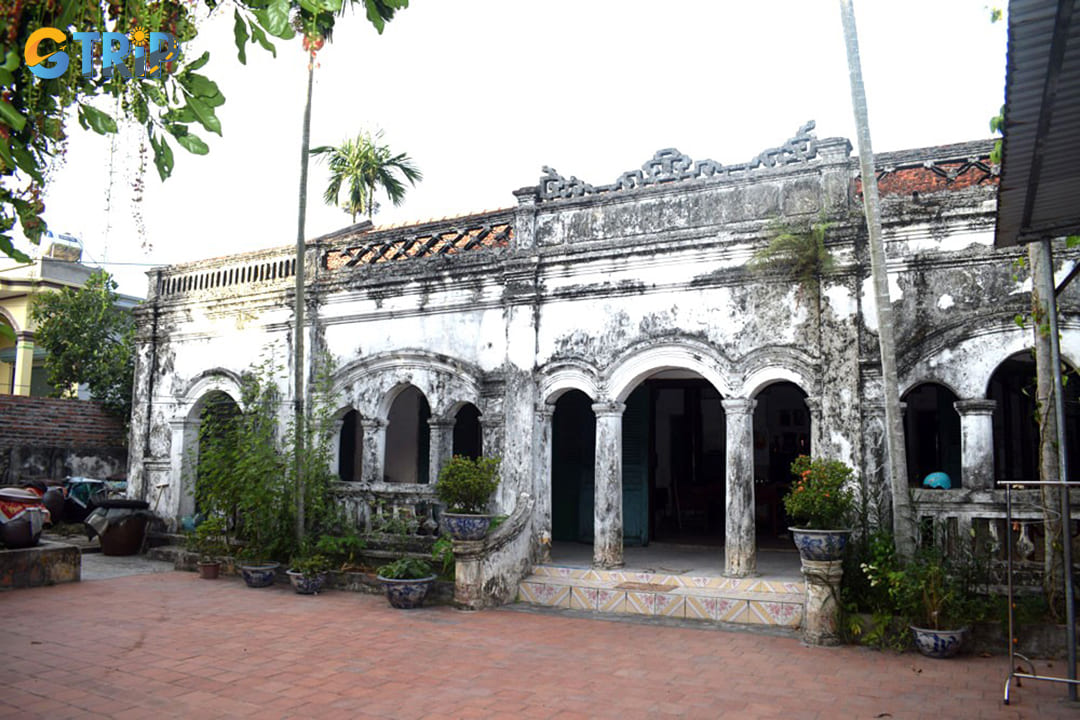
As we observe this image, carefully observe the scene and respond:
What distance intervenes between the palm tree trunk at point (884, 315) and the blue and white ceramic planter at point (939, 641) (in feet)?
2.45

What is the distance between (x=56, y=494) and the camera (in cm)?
1362

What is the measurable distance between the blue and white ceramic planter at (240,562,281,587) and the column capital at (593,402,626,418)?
14.6 ft

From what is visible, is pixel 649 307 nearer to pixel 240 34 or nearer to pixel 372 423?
pixel 372 423

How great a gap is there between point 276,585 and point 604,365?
494cm

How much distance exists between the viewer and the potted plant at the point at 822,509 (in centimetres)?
686

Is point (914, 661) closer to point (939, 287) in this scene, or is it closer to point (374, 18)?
point (939, 287)

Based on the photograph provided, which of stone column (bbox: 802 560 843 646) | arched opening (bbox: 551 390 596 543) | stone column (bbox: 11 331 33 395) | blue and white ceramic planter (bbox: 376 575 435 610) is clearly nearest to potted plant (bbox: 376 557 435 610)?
blue and white ceramic planter (bbox: 376 575 435 610)

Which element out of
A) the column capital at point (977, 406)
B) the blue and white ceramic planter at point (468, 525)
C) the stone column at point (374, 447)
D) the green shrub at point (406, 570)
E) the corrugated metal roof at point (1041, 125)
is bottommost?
the green shrub at point (406, 570)

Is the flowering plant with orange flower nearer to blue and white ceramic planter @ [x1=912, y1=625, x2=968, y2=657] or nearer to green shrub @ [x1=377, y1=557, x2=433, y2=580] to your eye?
blue and white ceramic planter @ [x1=912, y1=625, x2=968, y2=657]

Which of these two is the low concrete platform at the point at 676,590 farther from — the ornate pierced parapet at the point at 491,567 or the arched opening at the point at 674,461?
the arched opening at the point at 674,461

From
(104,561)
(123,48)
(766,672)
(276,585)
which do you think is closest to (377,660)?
(766,672)

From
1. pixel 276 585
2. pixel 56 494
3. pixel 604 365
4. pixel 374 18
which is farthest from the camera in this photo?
pixel 56 494

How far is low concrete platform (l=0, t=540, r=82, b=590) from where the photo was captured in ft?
30.0

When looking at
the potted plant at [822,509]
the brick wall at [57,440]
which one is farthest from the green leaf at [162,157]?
the brick wall at [57,440]
